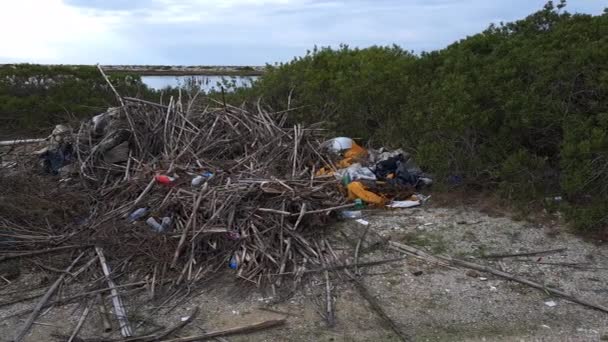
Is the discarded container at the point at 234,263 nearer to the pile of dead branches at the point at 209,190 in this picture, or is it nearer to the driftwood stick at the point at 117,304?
the pile of dead branches at the point at 209,190

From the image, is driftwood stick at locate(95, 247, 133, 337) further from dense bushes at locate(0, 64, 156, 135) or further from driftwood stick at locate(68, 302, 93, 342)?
dense bushes at locate(0, 64, 156, 135)

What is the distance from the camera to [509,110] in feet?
21.6

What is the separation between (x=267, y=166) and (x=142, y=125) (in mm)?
1920

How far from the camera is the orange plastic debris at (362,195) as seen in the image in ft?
21.7


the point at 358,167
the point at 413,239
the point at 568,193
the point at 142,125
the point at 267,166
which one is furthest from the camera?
the point at 142,125

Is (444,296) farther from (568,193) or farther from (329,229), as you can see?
(568,193)

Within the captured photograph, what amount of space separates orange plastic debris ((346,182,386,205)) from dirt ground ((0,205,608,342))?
93cm

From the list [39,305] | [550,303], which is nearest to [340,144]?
[550,303]

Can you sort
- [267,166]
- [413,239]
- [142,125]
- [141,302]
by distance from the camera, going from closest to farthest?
[141,302]
[413,239]
[267,166]
[142,125]

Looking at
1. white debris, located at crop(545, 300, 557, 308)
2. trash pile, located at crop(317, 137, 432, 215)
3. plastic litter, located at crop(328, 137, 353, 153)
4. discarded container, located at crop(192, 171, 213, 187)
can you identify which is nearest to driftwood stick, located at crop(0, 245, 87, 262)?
discarded container, located at crop(192, 171, 213, 187)

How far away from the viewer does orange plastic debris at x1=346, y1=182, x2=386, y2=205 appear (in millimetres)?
6617

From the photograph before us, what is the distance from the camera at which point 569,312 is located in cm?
440

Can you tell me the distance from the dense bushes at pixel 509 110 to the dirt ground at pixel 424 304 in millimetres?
851

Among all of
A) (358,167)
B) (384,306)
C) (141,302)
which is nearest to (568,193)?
(358,167)
